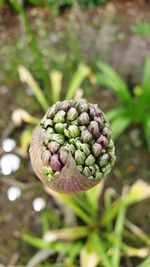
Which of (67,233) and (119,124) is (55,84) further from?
(67,233)

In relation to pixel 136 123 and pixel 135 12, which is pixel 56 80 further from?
pixel 135 12

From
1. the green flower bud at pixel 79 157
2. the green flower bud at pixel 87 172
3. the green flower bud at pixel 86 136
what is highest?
the green flower bud at pixel 86 136

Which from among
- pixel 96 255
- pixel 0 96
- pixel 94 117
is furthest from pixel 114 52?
pixel 94 117

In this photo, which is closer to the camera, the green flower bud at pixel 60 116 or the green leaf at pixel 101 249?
the green flower bud at pixel 60 116

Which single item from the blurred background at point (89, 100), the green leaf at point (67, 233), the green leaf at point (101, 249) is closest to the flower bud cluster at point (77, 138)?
the blurred background at point (89, 100)

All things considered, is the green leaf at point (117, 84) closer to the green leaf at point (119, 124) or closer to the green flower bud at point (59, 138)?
the green leaf at point (119, 124)

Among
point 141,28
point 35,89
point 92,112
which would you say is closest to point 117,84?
point 35,89

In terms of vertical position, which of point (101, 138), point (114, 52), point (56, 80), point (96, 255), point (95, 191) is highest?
point (114, 52)
